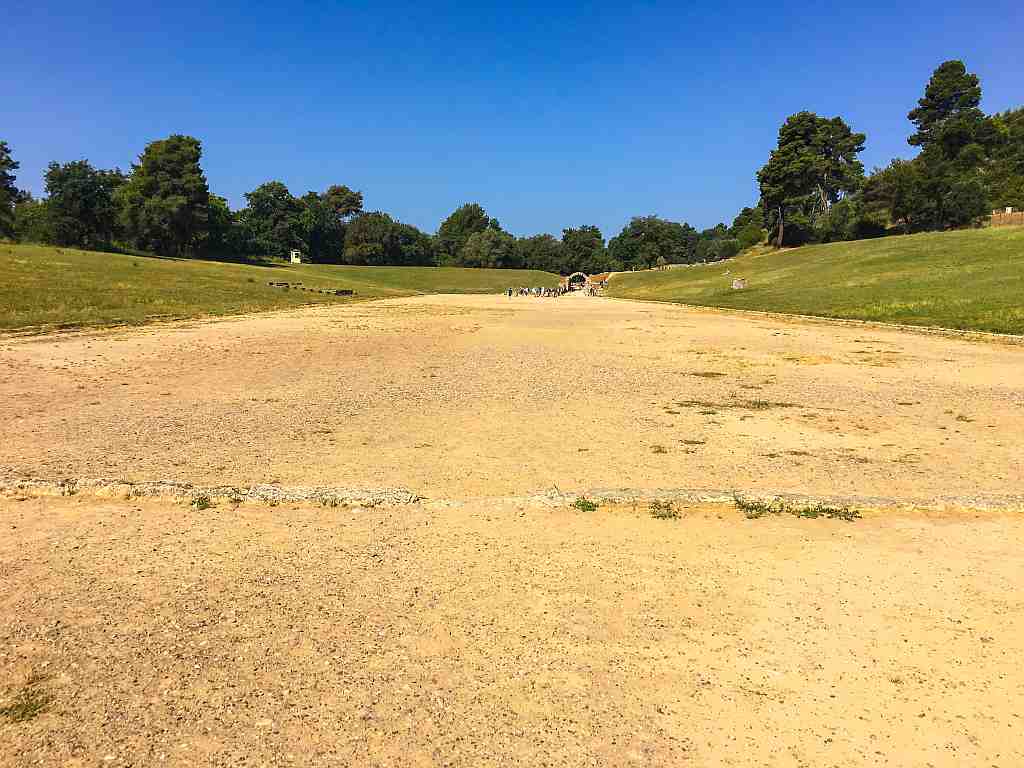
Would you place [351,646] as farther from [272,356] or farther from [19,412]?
[272,356]

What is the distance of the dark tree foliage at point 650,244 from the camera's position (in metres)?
134

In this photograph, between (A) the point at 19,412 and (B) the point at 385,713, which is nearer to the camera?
(B) the point at 385,713

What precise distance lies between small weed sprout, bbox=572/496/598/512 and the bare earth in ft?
0.38

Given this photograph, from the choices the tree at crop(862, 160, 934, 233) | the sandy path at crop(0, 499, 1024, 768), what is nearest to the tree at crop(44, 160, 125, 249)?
the sandy path at crop(0, 499, 1024, 768)

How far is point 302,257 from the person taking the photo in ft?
333

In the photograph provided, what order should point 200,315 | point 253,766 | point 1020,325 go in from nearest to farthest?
1. point 253,766
2. point 1020,325
3. point 200,315

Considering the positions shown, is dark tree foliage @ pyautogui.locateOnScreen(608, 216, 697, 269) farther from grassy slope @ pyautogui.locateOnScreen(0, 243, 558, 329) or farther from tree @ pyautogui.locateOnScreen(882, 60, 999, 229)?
grassy slope @ pyautogui.locateOnScreen(0, 243, 558, 329)

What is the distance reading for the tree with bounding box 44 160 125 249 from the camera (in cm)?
6412

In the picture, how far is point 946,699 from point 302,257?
108 meters

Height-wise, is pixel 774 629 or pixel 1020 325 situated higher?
pixel 1020 325

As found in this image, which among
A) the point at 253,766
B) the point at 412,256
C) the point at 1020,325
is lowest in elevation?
the point at 253,766

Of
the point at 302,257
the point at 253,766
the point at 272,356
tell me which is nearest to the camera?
the point at 253,766

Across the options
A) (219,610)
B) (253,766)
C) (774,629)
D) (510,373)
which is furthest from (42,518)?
(510,373)

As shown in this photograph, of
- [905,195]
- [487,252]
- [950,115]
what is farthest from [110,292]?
[950,115]
